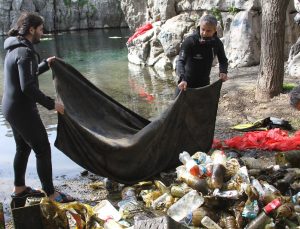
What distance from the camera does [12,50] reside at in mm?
4750

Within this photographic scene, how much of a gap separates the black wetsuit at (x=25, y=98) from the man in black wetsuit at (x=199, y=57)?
6.71ft

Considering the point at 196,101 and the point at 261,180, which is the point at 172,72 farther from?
the point at 261,180

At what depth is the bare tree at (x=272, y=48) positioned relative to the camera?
954 centimetres

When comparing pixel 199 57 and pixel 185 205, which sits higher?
pixel 199 57

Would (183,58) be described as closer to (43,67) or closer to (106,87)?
(43,67)

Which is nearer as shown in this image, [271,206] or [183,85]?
[271,206]

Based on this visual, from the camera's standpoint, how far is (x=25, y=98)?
15.7 ft

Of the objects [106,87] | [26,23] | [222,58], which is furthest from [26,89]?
[106,87]

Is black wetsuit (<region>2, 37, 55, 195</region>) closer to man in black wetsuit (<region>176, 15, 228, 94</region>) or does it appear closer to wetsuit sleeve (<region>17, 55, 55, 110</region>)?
wetsuit sleeve (<region>17, 55, 55, 110</region>)

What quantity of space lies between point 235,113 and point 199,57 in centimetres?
324

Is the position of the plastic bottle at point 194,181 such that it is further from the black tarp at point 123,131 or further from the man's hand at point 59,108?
the man's hand at point 59,108

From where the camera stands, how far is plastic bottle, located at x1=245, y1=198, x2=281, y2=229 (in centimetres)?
401

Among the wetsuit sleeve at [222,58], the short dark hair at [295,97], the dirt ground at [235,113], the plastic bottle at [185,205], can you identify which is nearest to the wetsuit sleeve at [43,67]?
the dirt ground at [235,113]

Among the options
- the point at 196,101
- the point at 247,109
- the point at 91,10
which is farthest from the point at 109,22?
the point at 196,101
